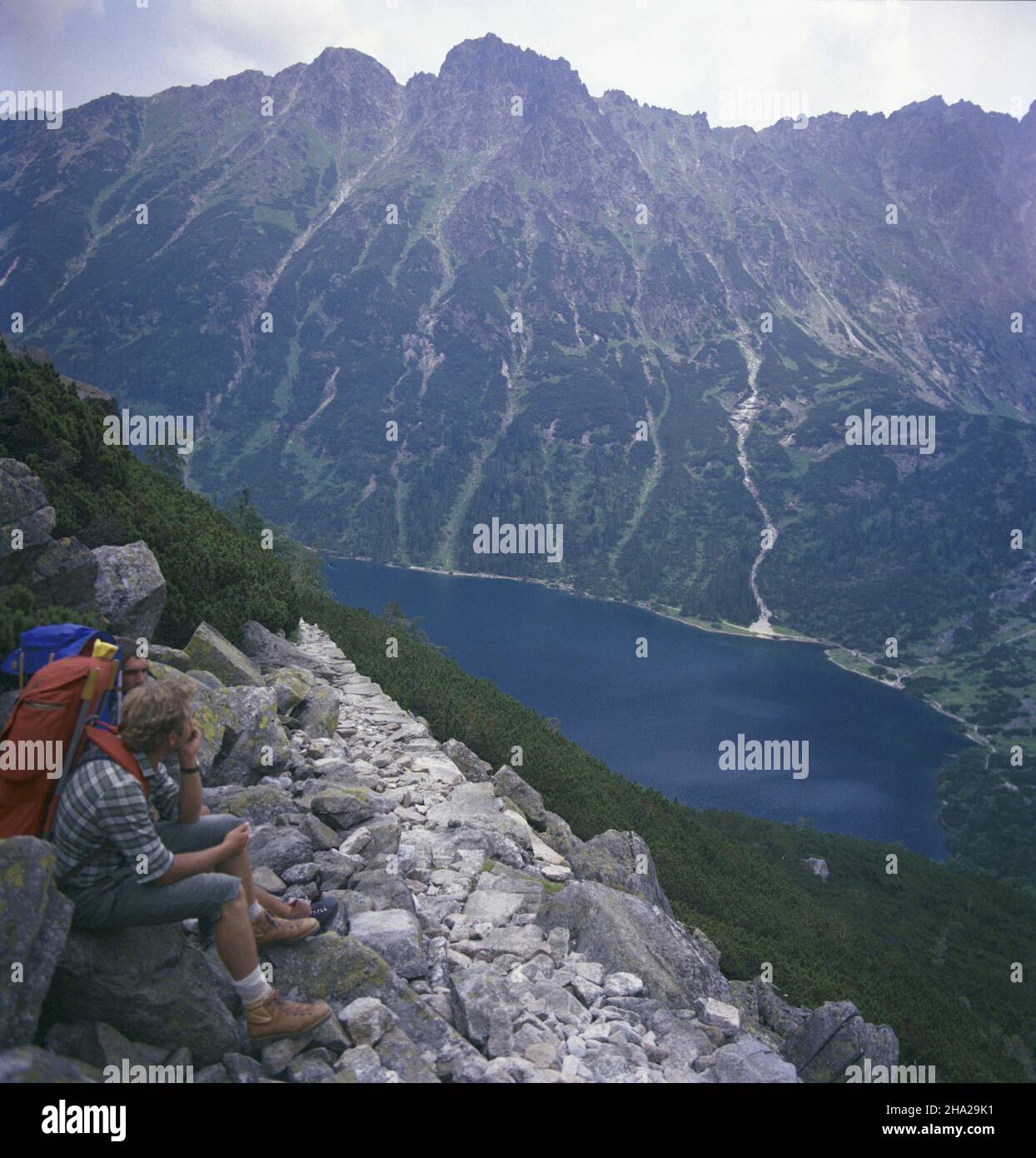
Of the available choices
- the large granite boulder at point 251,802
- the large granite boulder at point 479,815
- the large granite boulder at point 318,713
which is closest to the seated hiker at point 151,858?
the large granite boulder at point 251,802

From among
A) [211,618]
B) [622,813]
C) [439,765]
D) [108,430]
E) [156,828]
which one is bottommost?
[622,813]

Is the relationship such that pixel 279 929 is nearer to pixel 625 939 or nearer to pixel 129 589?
pixel 625 939

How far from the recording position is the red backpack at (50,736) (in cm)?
551

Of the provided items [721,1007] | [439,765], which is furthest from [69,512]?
[721,1007]

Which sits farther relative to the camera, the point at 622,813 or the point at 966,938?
the point at 966,938

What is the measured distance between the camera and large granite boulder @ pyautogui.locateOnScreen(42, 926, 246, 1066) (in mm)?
5555

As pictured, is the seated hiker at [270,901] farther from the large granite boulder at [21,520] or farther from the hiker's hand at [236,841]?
the large granite boulder at [21,520]

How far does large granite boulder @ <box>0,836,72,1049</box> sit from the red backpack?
363 mm

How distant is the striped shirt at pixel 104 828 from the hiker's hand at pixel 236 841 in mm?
504

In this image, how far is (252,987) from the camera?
5.89 meters

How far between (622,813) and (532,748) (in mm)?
4457

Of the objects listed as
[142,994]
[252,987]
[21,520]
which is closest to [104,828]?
[142,994]
